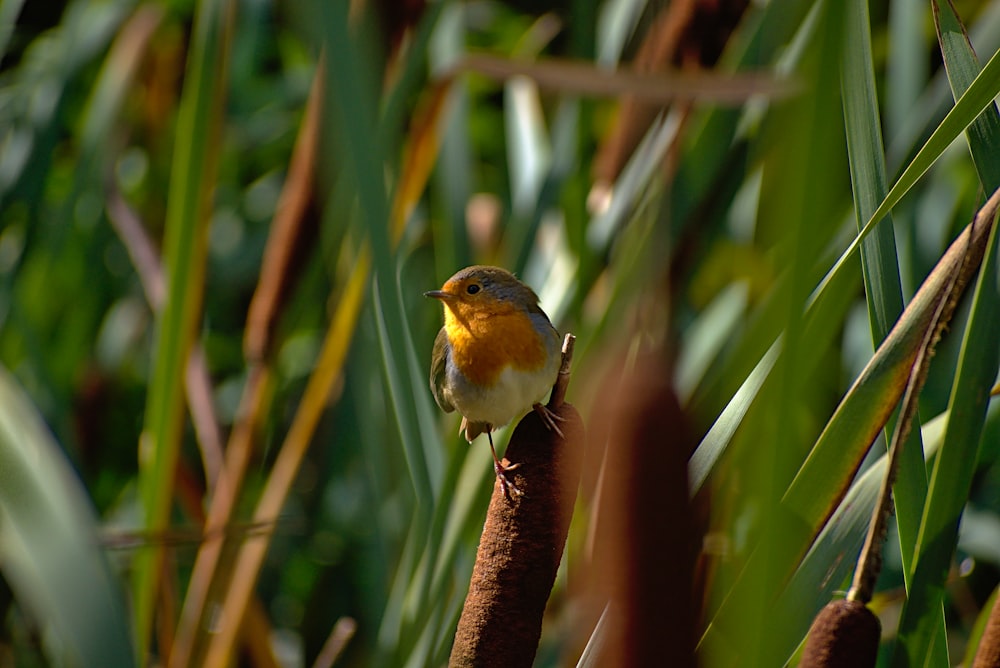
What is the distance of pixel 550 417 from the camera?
780 mm

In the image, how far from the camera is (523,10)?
3045 mm

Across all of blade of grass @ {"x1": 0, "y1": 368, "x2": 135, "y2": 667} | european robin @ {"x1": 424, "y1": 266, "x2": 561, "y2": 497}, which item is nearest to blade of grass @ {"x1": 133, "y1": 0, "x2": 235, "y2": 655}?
european robin @ {"x1": 424, "y1": 266, "x2": 561, "y2": 497}

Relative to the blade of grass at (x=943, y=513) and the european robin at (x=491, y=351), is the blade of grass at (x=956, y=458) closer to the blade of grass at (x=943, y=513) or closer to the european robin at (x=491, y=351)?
the blade of grass at (x=943, y=513)

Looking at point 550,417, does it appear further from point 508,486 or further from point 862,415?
point 862,415

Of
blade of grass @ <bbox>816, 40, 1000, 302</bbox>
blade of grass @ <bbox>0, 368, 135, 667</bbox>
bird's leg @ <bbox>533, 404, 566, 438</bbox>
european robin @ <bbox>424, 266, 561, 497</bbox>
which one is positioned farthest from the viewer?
european robin @ <bbox>424, 266, 561, 497</bbox>

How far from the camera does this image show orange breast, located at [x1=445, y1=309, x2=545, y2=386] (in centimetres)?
111

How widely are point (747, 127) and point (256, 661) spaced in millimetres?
996

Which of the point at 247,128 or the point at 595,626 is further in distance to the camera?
the point at 247,128

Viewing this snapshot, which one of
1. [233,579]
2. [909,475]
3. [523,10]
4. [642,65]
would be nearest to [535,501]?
[909,475]

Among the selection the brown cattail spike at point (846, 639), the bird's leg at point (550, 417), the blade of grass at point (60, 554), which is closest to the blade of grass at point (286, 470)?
the bird's leg at point (550, 417)

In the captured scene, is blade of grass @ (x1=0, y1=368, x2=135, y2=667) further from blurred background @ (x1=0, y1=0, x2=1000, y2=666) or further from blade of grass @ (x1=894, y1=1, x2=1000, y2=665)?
blade of grass @ (x1=894, y1=1, x2=1000, y2=665)

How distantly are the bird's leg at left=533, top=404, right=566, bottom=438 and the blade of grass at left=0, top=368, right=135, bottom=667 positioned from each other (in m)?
0.32

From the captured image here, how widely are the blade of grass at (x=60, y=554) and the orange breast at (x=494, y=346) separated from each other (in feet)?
1.69

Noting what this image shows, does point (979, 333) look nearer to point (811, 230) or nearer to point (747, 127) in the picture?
point (811, 230)
